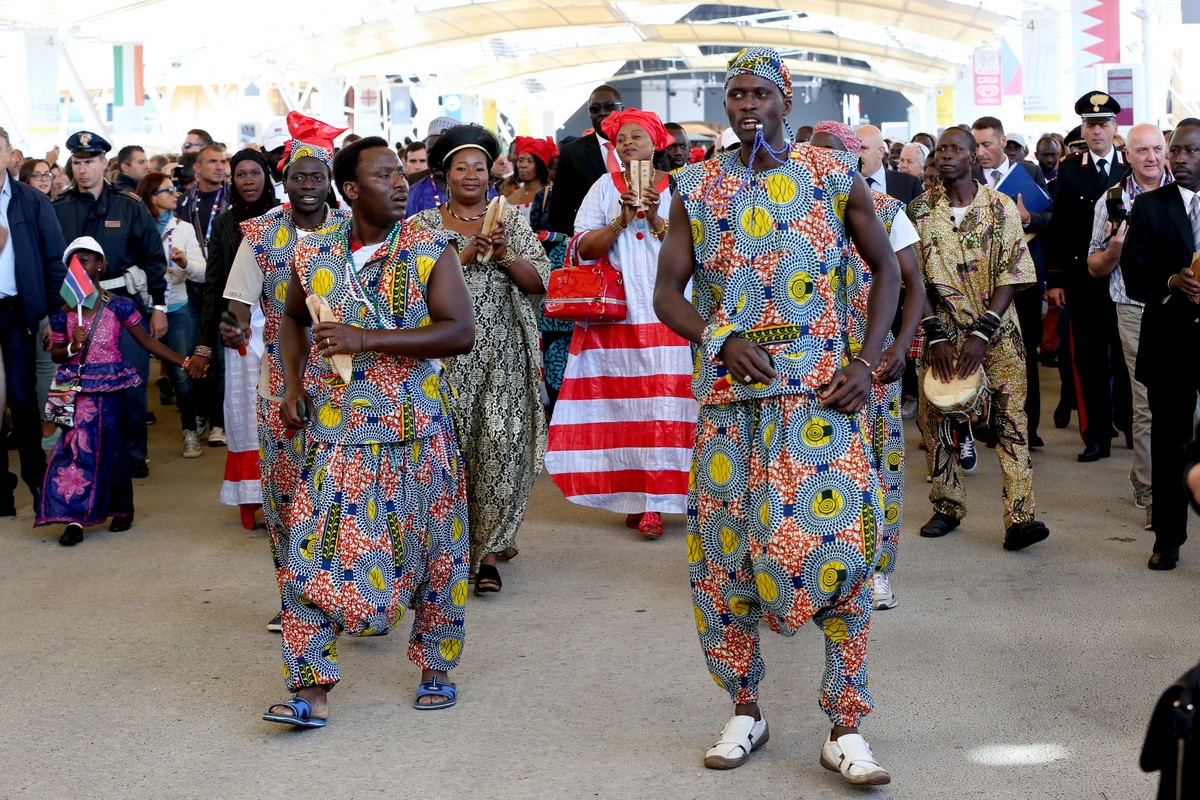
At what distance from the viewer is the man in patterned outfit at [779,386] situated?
398 cm

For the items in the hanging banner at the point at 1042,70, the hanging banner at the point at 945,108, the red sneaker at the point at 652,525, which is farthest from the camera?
the hanging banner at the point at 945,108

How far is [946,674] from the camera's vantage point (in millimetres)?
5199

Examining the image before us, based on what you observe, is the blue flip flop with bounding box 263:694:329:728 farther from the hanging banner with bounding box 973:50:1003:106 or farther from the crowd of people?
the hanging banner with bounding box 973:50:1003:106

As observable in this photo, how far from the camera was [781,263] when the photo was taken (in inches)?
160

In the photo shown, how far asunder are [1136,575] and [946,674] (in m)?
1.87

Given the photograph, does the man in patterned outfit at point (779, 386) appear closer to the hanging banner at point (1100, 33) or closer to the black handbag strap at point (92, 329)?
the black handbag strap at point (92, 329)

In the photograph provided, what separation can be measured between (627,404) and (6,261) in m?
3.66

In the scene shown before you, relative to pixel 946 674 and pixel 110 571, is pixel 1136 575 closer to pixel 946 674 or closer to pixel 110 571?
pixel 946 674

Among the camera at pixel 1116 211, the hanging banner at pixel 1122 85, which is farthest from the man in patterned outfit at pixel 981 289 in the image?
the hanging banner at pixel 1122 85

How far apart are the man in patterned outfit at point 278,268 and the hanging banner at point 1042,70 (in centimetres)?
1735

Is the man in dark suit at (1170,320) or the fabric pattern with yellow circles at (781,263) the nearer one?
the fabric pattern with yellow circles at (781,263)

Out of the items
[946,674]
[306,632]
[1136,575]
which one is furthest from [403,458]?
[1136,575]

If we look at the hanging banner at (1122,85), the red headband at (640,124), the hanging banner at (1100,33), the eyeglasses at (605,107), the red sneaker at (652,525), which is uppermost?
the hanging banner at (1100,33)

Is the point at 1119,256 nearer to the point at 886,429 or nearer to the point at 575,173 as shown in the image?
the point at 886,429
